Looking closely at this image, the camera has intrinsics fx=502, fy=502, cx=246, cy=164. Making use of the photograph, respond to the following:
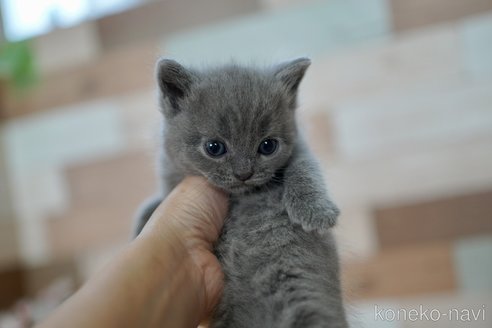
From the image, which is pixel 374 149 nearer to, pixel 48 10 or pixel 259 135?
pixel 259 135

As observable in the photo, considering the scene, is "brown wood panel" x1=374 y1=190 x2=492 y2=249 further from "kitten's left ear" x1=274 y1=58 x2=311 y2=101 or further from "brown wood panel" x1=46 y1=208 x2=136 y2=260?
"brown wood panel" x1=46 y1=208 x2=136 y2=260

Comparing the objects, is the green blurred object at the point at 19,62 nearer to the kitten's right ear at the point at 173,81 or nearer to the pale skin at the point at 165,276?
the kitten's right ear at the point at 173,81

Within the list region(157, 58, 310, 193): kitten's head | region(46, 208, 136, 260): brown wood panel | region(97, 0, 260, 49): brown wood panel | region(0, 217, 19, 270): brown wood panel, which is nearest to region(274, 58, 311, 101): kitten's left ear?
region(157, 58, 310, 193): kitten's head

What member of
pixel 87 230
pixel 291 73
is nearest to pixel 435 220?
pixel 291 73

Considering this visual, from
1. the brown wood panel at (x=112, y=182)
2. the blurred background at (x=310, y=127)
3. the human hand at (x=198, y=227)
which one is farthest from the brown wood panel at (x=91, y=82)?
the human hand at (x=198, y=227)

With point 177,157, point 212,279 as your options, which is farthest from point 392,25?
point 212,279

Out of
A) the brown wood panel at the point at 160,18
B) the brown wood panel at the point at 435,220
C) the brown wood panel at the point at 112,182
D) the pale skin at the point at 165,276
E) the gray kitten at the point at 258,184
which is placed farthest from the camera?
the brown wood panel at the point at 112,182

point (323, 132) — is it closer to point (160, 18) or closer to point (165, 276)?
point (160, 18)
